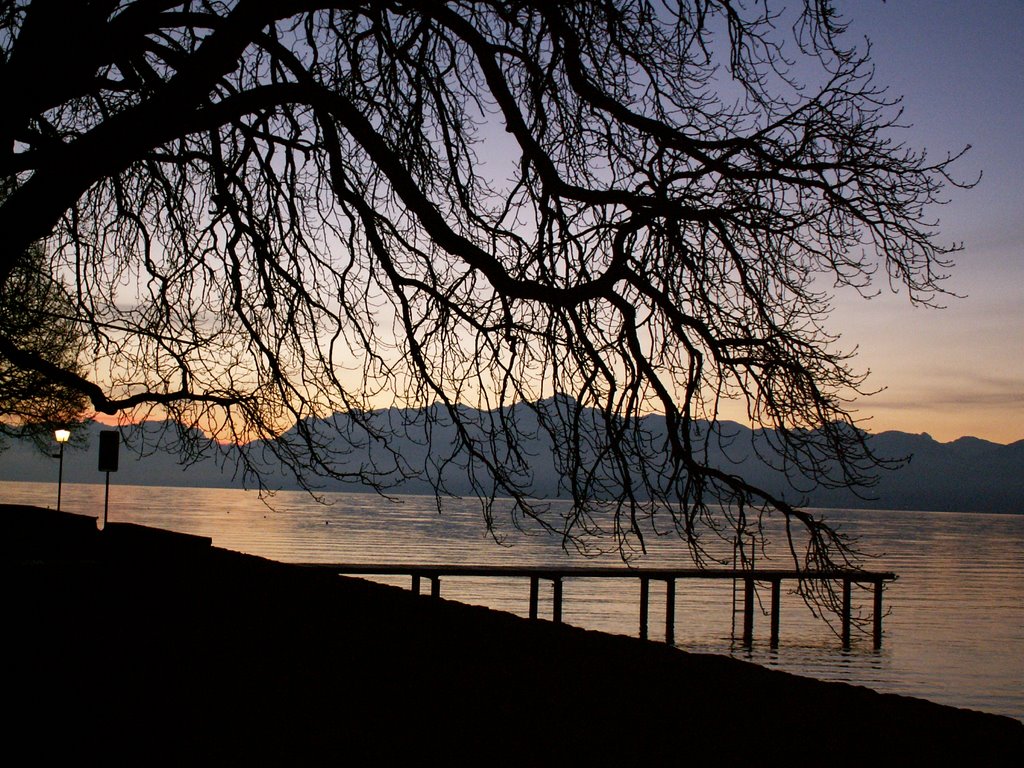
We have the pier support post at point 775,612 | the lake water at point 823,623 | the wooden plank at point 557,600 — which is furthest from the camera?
the pier support post at point 775,612

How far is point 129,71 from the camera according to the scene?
8.02 metres

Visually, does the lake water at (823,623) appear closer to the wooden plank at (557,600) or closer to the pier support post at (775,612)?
the pier support post at (775,612)

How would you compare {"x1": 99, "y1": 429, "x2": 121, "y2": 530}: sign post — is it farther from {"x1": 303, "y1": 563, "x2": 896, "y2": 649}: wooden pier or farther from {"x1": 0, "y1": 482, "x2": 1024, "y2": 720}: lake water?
{"x1": 0, "y1": 482, "x2": 1024, "y2": 720}: lake water

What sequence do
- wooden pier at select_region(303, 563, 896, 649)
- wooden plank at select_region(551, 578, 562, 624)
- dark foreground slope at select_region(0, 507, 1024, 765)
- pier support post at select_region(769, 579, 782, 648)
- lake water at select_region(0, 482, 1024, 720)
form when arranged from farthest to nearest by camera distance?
1. pier support post at select_region(769, 579, 782, 648)
2. wooden plank at select_region(551, 578, 562, 624)
3. lake water at select_region(0, 482, 1024, 720)
4. wooden pier at select_region(303, 563, 896, 649)
5. dark foreground slope at select_region(0, 507, 1024, 765)

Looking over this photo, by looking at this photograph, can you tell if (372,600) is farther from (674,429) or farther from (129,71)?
(129,71)

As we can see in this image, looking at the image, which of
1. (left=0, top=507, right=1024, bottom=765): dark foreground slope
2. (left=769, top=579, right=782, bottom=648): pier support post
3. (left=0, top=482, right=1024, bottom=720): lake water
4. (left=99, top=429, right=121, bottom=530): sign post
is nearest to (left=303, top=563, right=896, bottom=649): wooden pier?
(left=769, top=579, right=782, bottom=648): pier support post

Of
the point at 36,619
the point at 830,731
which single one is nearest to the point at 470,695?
the point at 830,731

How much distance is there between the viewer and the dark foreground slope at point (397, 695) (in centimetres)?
301

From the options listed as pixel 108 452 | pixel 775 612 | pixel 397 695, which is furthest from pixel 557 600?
pixel 397 695

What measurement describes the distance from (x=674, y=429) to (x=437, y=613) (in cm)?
236

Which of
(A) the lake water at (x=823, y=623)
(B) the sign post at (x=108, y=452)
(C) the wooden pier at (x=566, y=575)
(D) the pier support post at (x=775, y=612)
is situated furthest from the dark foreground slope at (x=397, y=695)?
(D) the pier support post at (x=775, y=612)

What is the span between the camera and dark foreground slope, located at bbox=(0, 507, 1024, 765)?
301 cm

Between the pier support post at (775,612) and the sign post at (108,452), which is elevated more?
the sign post at (108,452)

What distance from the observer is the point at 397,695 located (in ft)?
12.0
